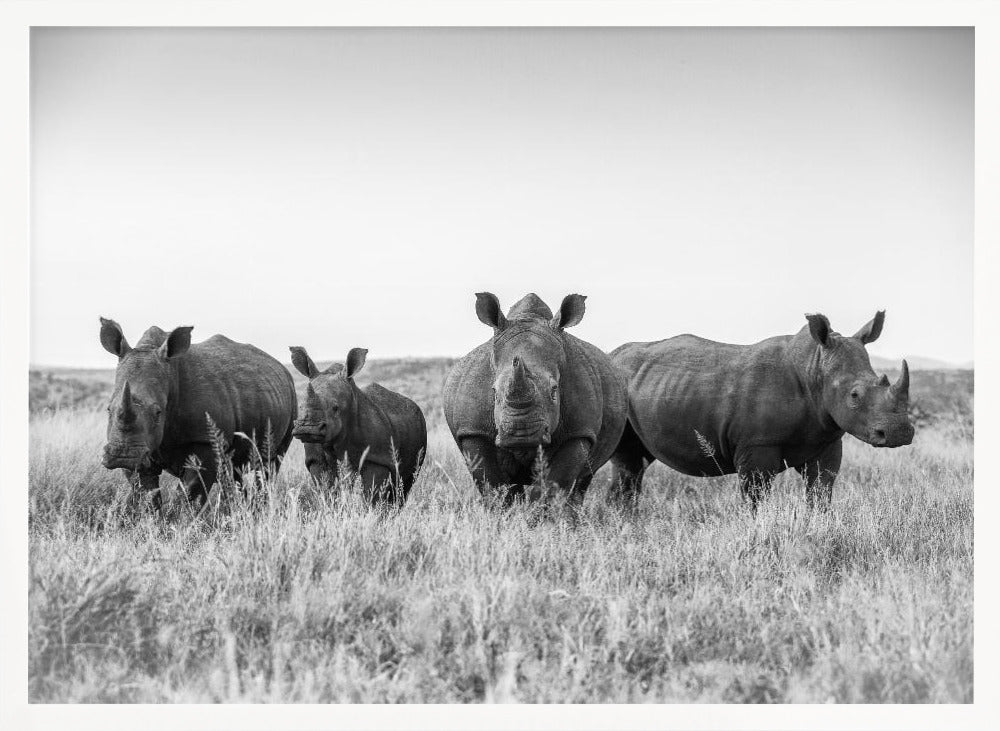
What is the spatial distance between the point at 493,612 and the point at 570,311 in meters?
2.63

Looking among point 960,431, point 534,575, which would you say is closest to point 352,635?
point 534,575

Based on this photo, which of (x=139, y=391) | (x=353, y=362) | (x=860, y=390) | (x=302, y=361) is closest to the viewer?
(x=139, y=391)

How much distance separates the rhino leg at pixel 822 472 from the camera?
8.05 m

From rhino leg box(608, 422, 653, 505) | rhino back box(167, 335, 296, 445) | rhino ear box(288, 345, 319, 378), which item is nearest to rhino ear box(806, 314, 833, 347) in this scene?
rhino leg box(608, 422, 653, 505)

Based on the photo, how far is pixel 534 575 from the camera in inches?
215

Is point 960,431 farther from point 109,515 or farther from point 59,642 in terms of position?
point 59,642

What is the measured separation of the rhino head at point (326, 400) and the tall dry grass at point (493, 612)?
1115 mm

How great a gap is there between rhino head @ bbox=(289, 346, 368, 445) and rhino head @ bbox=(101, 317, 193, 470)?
917 millimetres

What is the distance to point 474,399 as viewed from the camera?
276 inches

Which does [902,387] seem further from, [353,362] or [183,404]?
[183,404]

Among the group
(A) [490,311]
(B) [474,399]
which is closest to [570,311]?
(A) [490,311]

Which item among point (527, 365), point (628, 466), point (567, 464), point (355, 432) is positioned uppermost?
point (527, 365)

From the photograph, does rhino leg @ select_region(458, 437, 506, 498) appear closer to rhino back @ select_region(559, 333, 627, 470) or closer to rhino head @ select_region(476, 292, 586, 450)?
rhino head @ select_region(476, 292, 586, 450)
